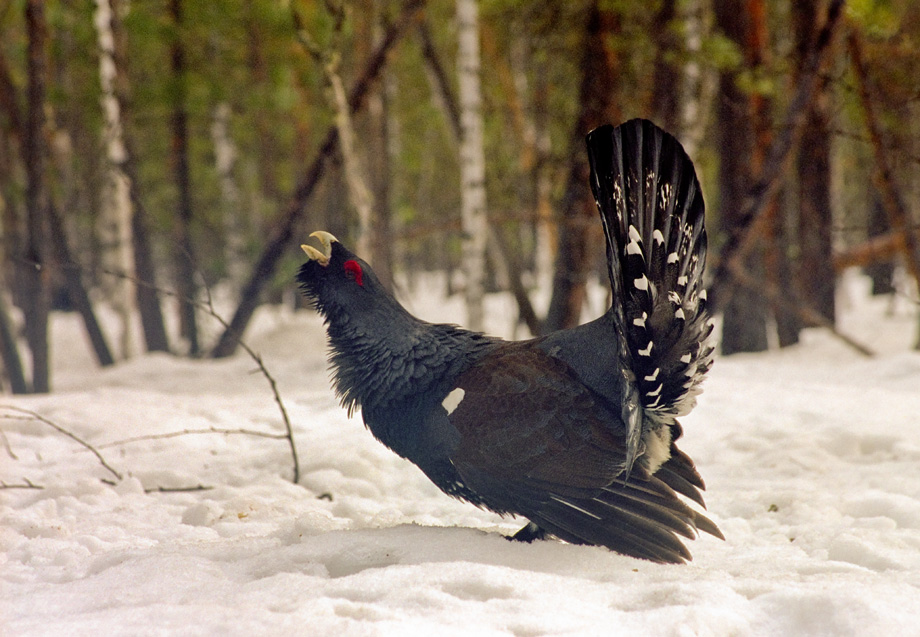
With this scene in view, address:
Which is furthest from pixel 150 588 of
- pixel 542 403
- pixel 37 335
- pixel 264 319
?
pixel 264 319

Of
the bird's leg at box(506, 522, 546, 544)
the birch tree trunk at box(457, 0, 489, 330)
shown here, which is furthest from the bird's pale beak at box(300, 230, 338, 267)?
the birch tree trunk at box(457, 0, 489, 330)

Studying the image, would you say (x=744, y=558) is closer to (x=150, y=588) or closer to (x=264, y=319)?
(x=150, y=588)

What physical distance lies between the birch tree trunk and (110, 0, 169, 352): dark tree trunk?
14.7 feet

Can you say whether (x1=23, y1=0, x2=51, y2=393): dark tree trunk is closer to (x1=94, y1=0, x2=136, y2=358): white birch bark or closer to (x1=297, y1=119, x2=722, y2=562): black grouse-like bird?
(x1=94, y1=0, x2=136, y2=358): white birch bark

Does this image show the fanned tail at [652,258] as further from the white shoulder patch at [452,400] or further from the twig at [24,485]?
the twig at [24,485]

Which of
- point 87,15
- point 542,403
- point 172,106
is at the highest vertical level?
point 87,15

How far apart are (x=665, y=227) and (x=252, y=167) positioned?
2274cm

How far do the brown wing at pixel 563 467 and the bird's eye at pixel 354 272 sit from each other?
68 cm

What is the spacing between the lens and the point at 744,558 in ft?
9.80

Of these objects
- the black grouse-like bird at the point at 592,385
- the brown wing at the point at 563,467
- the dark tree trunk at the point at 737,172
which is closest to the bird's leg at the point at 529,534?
the black grouse-like bird at the point at 592,385

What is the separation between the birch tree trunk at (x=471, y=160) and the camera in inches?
270

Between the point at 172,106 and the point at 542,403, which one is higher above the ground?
the point at 172,106

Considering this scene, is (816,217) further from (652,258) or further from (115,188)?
(115,188)

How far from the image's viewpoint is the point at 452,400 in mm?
2949
